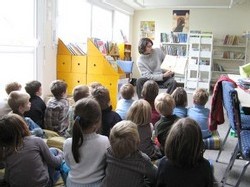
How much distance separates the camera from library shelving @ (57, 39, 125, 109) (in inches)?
183

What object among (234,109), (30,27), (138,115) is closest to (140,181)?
(138,115)

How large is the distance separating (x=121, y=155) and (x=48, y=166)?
62 centimetres

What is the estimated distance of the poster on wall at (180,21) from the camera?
26.8 ft

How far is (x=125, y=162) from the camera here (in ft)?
5.21

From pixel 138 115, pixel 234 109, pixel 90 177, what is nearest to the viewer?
pixel 90 177

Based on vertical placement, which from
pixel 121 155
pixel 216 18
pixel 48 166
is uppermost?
pixel 216 18

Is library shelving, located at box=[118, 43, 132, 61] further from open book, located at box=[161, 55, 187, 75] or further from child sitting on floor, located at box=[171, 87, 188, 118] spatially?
child sitting on floor, located at box=[171, 87, 188, 118]

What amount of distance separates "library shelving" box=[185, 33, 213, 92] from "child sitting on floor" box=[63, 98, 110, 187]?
6.32 meters

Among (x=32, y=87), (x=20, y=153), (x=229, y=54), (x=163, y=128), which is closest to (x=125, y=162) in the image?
(x=20, y=153)

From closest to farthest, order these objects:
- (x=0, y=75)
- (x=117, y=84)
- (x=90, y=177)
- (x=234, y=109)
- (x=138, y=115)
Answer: (x=90, y=177), (x=234, y=109), (x=138, y=115), (x=0, y=75), (x=117, y=84)

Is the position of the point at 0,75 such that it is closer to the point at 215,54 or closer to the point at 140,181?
the point at 140,181

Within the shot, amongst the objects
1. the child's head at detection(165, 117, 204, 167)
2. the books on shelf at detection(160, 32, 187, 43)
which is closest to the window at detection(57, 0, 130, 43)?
the books on shelf at detection(160, 32, 187, 43)

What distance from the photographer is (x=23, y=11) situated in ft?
13.6

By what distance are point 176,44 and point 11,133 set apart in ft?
23.0
